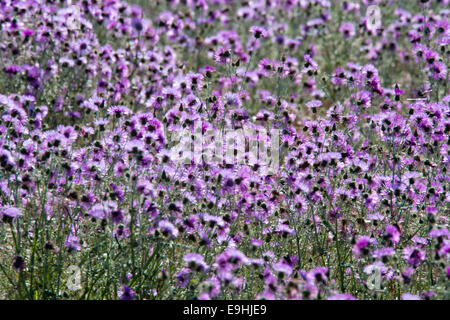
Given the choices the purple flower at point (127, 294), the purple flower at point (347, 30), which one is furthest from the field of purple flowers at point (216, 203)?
the purple flower at point (347, 30)

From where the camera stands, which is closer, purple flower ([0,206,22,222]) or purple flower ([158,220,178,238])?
purple flower ([158,220,178,238])

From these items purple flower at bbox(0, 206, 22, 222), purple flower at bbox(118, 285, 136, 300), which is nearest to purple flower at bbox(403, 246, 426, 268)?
purple flower at bbox(118, 285, 136, 300)

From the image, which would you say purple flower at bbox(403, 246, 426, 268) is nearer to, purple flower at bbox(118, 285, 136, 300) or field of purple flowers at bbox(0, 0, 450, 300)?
field of purple flowers at bbox(0, 0, 450, 300)

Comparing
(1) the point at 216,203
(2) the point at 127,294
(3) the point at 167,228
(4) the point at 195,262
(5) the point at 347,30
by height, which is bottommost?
(2) the point at 127,294

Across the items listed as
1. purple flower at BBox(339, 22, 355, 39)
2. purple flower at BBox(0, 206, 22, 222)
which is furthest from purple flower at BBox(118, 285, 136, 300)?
purple flower at BBox(339, 22, 355, 39)

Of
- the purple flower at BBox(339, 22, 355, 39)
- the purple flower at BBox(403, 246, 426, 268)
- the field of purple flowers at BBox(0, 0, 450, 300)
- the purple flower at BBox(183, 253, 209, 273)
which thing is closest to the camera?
the purple flower at BBox(183, 253, 209, 273)

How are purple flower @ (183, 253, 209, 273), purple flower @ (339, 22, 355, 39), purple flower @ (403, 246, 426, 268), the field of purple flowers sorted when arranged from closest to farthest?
purple flower @ (183, 253, 209, 273), purple flower @ (403, 246, 426, 268), the field of purple flowers, purple flower @ (339, 22, 355, 39)

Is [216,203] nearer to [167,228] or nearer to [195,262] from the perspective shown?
[167,228]

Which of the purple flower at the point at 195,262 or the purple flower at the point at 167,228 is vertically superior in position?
the purple flower at the point at 167,228

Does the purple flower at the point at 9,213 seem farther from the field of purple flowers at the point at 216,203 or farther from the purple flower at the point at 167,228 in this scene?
the purple flower at the point at 167,228

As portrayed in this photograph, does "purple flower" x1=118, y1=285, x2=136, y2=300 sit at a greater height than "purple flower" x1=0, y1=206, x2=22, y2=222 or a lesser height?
lesser

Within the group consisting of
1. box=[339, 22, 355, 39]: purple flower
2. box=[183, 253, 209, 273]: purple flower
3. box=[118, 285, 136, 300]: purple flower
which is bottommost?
box=[118, 285, 136, 300]: purple flower

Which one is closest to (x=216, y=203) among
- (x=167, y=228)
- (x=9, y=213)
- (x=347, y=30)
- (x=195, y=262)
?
(x=167, y=228)
